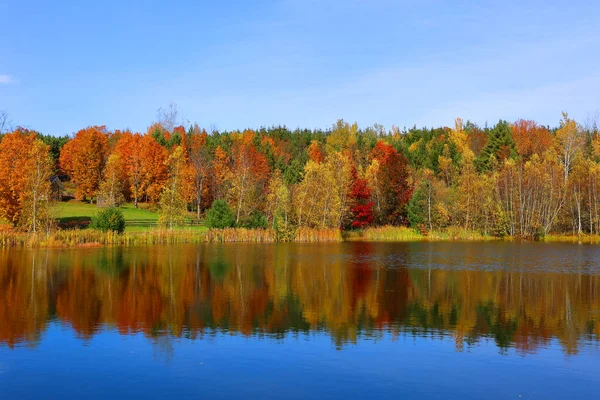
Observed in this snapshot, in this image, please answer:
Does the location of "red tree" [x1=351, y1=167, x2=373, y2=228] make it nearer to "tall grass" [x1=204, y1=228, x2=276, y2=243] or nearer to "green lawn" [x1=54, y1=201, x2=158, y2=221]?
"tall grass" [x1=204, y1=228, x2=276, y2=243]

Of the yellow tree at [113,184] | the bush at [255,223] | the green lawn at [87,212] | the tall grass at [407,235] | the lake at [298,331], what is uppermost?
the yellow tree at [113,184]

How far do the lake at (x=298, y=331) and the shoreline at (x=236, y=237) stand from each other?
39.7ft

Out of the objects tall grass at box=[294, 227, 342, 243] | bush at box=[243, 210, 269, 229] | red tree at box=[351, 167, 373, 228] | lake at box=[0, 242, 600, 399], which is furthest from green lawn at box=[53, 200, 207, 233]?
lake at box=[0, 242, 600, 399]

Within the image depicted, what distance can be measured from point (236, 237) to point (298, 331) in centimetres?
3798

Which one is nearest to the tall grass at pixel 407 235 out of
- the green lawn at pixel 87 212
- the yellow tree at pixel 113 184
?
the green lawn at pixel 87 212

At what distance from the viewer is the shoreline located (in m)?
45.8

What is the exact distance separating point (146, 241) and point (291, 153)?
Answer: 5858 centimetres

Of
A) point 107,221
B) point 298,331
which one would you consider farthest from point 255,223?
point 298,331

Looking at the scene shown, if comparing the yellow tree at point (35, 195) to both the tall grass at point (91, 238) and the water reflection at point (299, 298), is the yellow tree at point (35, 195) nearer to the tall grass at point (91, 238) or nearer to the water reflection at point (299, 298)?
the tall grass at point (91, 238)

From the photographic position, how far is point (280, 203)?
57250 millimetres

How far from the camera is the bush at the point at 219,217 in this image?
186ft

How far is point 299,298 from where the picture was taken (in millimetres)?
23625

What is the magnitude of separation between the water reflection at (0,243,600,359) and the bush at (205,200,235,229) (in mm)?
16484

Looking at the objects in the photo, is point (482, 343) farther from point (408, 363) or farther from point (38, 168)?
point (38, 168)
